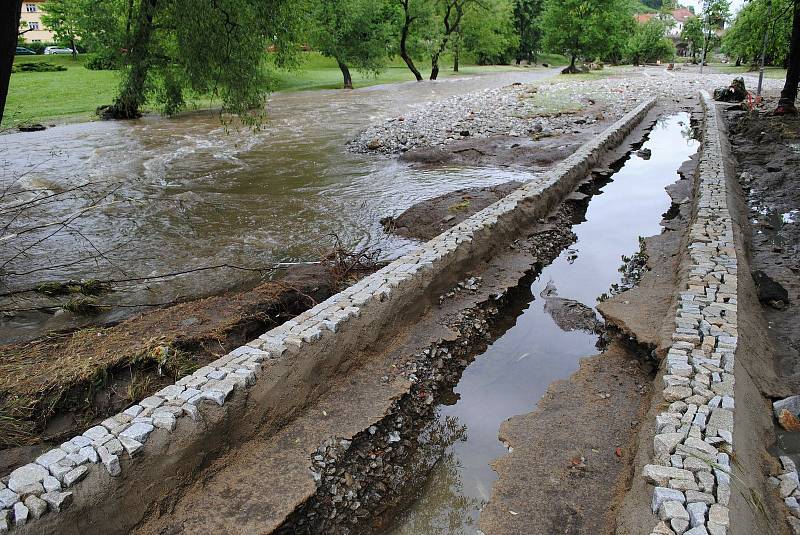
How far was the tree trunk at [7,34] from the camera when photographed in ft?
18.8

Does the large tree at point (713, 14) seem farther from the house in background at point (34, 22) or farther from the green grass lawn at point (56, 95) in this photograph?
the house in background at point (34, 22)

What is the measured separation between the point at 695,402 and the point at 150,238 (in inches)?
313

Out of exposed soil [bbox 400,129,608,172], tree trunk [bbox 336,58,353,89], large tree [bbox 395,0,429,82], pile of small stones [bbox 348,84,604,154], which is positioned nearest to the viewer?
exposed soil [bbox 400,129,608,172]

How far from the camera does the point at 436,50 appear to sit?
3778 centimetres

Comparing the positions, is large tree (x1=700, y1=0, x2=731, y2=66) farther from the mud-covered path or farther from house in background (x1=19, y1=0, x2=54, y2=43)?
house in background (x1=19, y1=0, x2=54, y2=43)

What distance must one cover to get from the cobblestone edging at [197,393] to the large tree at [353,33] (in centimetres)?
2639

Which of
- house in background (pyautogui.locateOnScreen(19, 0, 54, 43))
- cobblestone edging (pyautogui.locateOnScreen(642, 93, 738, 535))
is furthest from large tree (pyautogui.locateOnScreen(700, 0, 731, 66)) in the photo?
house in background (pyautogui.locateOnScreen(19, 0, 54, 43))

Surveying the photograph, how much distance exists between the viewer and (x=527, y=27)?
6372cm

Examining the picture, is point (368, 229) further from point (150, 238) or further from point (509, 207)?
point (150, 238)

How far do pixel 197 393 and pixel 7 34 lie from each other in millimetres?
4703

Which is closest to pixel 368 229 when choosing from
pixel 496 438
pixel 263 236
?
pixel 263 236

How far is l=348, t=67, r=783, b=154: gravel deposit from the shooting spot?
16109 mm

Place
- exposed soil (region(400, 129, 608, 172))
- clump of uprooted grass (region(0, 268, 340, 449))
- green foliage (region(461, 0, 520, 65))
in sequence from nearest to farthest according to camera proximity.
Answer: clump of uprooted grass (region(0, 268, 340, 449)) < exposed soil (region(400, 129, 608, 172)) < green foliage (region(461, 0, 520, 65))

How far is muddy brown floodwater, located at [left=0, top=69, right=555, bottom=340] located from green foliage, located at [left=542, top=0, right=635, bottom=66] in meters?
22.6
